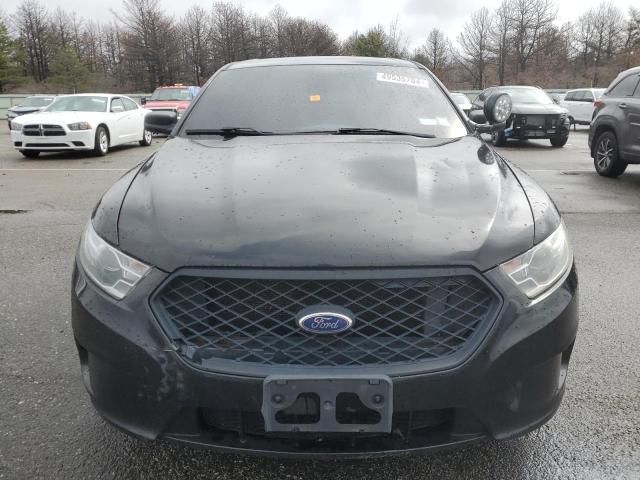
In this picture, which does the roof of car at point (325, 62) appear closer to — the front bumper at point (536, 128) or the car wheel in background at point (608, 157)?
the car wheel in background at point (608, 157)

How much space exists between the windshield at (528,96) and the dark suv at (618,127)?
5389mm

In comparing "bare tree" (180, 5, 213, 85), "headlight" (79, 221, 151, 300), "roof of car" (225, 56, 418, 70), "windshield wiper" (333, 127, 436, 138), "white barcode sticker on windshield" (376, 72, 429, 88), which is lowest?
"headlight" (79, 221, 151, 300)

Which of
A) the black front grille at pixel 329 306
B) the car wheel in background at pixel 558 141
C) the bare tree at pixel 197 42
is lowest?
the car wheel in background at pixel 558 141

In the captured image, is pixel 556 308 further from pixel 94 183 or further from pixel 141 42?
pixel 141 42

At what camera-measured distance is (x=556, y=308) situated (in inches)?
65.8

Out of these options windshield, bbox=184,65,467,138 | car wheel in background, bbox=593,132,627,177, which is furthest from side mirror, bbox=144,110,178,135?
car wheel in background, bbox=593,132,627,177

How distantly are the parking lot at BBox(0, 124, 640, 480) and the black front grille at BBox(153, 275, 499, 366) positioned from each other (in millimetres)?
422

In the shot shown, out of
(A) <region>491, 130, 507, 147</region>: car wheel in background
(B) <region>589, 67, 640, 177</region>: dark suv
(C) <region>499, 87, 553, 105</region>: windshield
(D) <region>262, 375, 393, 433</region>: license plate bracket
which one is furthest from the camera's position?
(C) <region>499, 87, 553, 105</region>: windshield

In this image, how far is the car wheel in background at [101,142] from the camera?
12109mm

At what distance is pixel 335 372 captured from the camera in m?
1.47

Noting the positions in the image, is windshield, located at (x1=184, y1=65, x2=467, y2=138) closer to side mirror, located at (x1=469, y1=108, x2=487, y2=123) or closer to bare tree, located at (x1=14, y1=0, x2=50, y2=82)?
side mirror, located at (x1=469, y1=108, x2=487, y2=123)

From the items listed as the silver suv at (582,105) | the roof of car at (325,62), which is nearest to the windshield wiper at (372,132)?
the roof of car at (325,62)

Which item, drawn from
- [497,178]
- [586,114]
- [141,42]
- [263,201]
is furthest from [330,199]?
[141,42]

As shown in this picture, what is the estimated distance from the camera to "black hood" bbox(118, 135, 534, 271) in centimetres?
159
